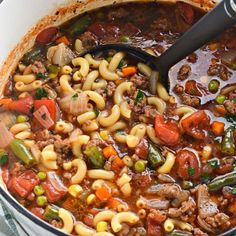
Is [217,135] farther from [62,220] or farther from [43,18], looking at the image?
[43,18]

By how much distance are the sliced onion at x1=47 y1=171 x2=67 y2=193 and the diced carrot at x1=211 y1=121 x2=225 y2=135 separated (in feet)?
3.15

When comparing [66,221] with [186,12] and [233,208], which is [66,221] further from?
[186,12]

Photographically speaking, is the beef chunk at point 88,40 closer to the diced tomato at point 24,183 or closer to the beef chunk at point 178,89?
the beef chunk at point 178,89

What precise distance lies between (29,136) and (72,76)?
0.50 m

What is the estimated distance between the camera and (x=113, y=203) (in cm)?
382

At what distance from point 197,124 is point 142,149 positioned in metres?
0.37

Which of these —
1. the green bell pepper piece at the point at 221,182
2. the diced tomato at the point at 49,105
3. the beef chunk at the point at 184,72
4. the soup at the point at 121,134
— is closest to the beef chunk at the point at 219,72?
the soup at the point at 121,134

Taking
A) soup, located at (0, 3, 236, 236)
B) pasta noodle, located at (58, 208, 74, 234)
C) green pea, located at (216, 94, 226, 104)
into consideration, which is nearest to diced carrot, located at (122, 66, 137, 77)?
soup, located at (0, 3, 236, 236)

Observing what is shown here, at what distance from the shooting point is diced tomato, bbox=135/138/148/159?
3939 mm

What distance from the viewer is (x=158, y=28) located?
179 inches

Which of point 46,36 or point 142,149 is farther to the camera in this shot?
point 46,36

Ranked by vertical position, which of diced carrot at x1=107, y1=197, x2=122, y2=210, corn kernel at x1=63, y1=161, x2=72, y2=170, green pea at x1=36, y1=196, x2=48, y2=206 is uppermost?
corn kernel at x1=63, y1=161, x2=72, y2=170

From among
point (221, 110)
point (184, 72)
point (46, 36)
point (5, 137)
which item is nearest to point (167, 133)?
point (221, 110)

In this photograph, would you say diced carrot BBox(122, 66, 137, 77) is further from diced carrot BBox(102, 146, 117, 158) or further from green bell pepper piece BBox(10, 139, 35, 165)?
green bell pepper piece BBox(10, 139, 35, 165)
